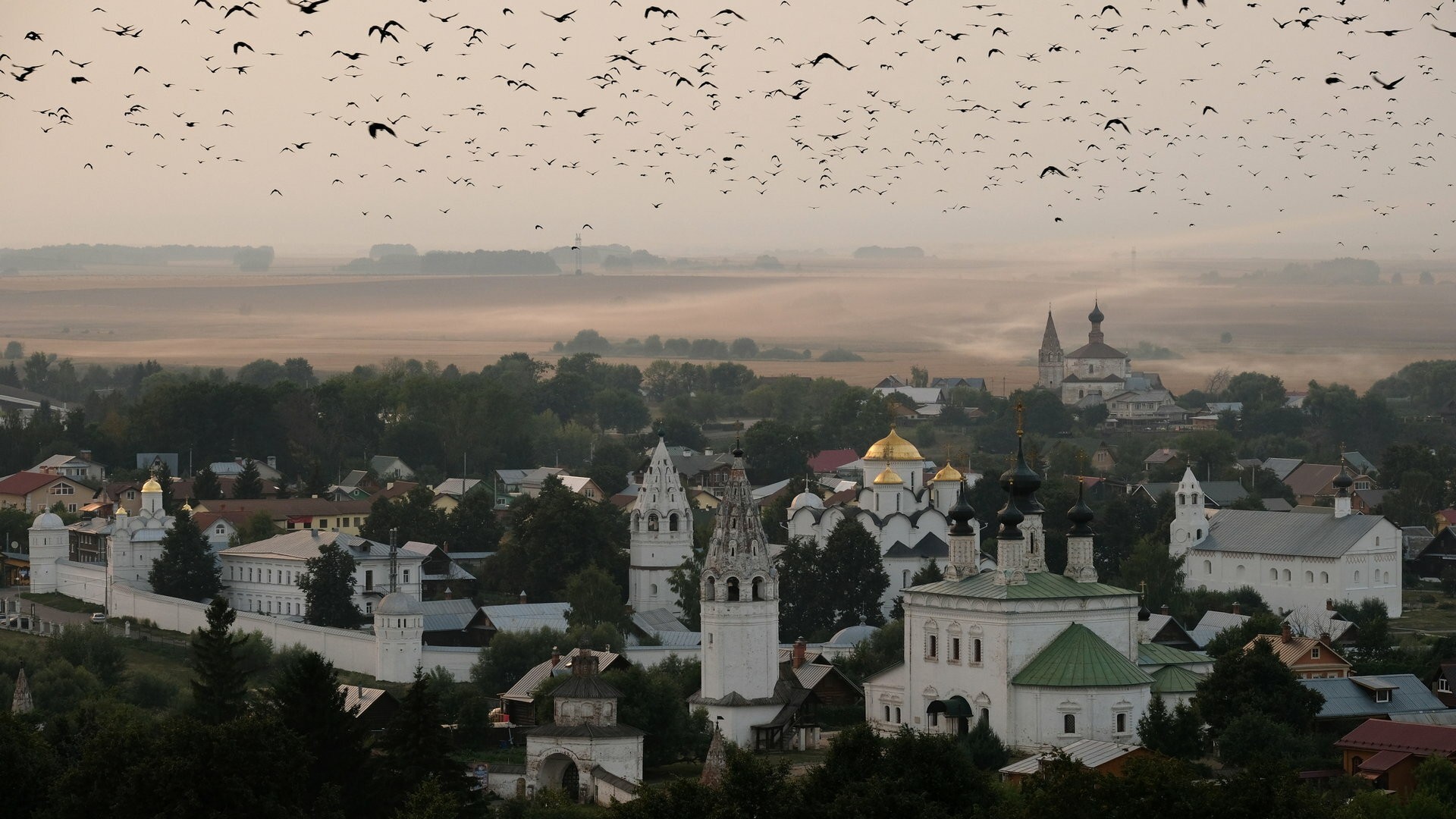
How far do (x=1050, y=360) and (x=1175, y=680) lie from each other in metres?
100

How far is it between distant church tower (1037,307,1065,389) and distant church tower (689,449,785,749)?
319ft

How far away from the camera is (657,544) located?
65812 millimetres

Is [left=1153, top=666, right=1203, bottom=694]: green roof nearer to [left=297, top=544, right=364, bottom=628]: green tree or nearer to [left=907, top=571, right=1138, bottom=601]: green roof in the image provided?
[left=907, top=571, right=1138, bottom=601]: green roof

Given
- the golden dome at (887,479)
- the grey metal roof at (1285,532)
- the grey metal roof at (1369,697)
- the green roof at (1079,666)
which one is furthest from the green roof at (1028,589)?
Result: the grey metal roof at (1285,532)

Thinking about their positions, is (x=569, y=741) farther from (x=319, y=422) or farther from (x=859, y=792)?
(x=319, y=422)

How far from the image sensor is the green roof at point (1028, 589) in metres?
46.9

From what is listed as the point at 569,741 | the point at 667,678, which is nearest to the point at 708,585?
the point at 667,678

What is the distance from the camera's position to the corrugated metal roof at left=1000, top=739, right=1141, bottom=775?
40.7 metres

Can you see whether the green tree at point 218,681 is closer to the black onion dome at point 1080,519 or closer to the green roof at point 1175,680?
the black onion dome at point 1080,519

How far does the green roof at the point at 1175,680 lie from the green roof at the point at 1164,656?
0.93ft

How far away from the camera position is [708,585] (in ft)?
160

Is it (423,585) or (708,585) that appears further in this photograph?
(423,585)

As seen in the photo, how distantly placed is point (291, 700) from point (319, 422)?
66462mm

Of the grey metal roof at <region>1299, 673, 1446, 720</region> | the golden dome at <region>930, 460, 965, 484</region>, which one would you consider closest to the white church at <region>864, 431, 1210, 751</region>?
the grey metal roof at <region>1299, 673, 1446, 720</region>
